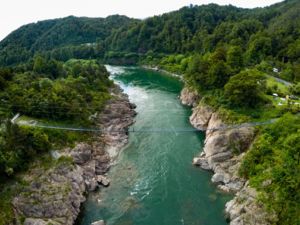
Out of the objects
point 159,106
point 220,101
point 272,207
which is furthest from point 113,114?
point 272,207

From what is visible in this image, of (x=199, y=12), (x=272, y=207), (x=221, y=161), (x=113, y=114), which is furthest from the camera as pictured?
(x=199, y=12)

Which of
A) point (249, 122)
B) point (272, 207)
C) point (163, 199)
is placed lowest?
point (163, 199)

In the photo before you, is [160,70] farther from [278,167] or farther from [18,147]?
[278,167]

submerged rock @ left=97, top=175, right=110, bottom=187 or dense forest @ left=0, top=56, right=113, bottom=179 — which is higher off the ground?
dense forest @ left=0, top=56, right=113, bottom=179

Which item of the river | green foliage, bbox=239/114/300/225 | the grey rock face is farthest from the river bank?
green foliage, bbox=239/114/300/225

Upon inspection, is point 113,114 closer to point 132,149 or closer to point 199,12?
point 132,149

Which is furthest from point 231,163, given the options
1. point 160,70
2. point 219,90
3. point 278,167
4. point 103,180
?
point 160,70

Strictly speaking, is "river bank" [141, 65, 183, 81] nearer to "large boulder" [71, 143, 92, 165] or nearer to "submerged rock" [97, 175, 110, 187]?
"large boulder" [71, 143, 92, 165]
